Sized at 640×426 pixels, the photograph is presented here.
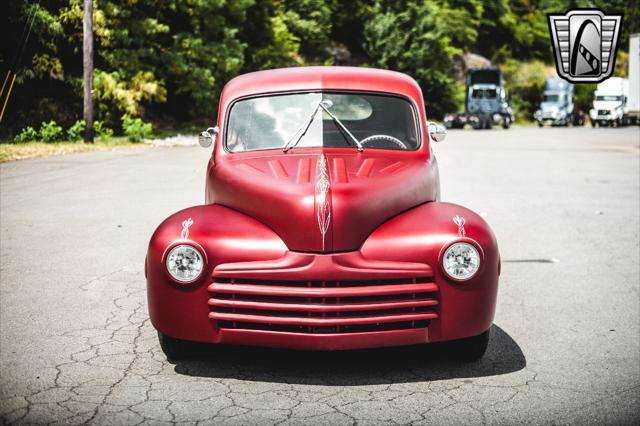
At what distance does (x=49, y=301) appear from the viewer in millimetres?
6285

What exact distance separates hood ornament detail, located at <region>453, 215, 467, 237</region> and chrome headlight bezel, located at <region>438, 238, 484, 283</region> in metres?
0.05

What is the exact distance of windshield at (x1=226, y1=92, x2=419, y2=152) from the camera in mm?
5574

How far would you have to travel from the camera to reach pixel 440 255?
14.5 ft

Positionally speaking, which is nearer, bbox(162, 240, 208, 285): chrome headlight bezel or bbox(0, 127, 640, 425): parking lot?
bbox(0, 127, 640, 425): parking lot

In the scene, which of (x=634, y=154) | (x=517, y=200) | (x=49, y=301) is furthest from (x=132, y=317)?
(x=634, y=154)

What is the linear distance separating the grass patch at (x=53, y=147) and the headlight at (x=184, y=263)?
1516cm

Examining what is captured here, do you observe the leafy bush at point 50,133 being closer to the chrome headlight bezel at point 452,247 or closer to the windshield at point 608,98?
the chrome headlight bezel at point 452,247

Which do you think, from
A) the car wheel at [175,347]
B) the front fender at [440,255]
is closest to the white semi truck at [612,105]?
the front fender at [440,255]

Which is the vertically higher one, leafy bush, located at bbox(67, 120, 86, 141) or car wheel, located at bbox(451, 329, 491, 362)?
car wheel, located at bbox(451, 329, 491, 362)

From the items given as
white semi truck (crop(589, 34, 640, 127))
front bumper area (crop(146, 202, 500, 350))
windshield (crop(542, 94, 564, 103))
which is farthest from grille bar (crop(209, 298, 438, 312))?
windshield (crop(542, 94, 564, 103))

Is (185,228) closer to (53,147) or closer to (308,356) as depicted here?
(308,356)

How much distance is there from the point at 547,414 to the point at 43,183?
1217 cm

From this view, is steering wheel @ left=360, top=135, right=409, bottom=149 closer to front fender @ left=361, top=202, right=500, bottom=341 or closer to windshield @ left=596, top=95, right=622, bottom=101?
front fender @ left=361, top=202, right=500, bottom=341

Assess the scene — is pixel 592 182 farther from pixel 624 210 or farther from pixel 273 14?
pixel 273 14
